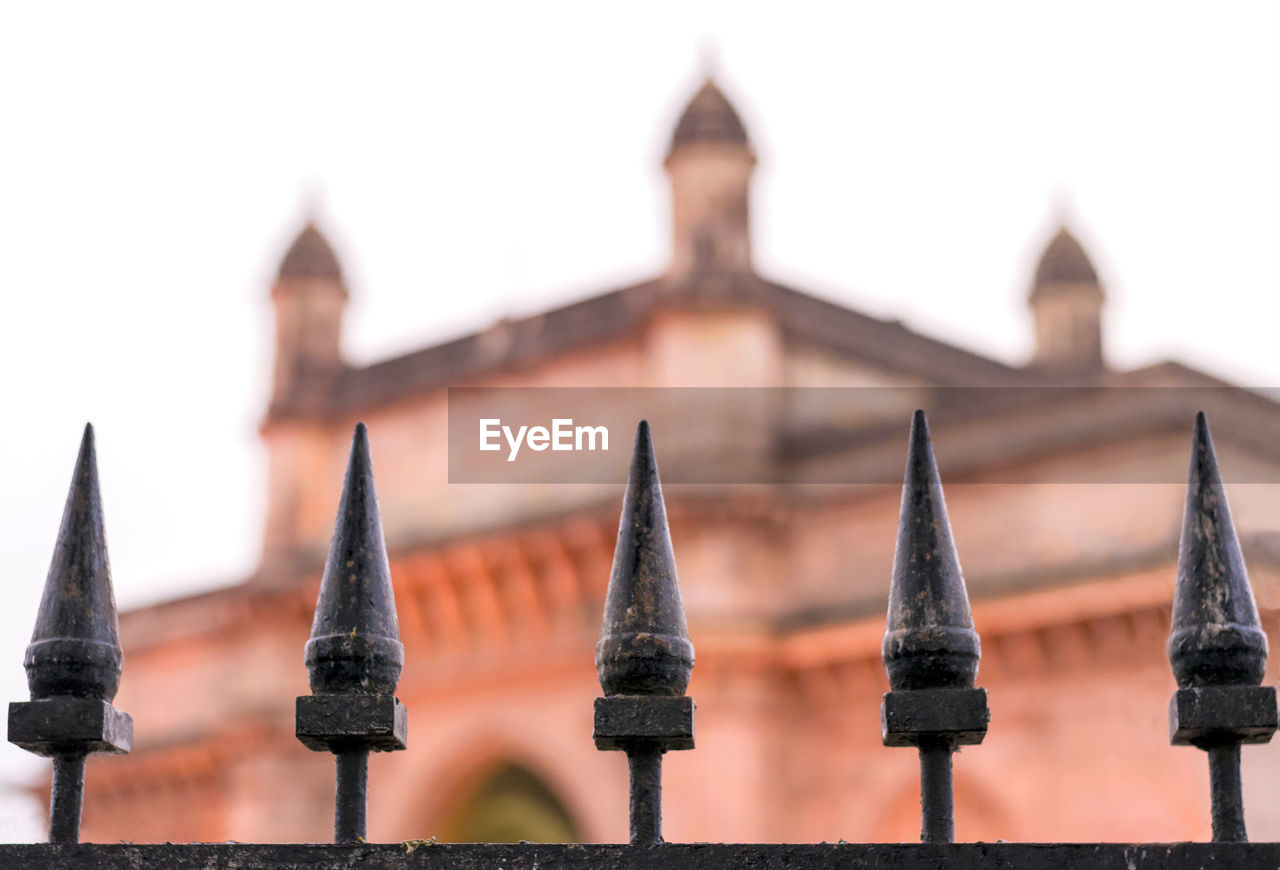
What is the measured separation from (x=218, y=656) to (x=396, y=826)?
11.2 ft

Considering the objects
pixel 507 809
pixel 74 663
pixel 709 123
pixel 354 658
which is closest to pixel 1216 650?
pixel 354 658

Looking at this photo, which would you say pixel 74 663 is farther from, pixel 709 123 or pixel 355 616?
pixel 709 123

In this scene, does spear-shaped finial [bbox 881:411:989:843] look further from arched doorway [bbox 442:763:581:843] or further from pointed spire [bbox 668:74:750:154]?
arched doorway [bbox 442:763:581:843]

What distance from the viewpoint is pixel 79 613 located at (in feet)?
7.35

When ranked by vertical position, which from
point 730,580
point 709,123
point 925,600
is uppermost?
point 709,123

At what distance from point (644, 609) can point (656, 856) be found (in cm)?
31

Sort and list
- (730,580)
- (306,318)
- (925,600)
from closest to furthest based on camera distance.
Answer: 1. (925,600)
2. (730,580)
3. (306,318)

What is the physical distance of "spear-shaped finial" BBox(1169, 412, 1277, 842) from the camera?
2.04 meters

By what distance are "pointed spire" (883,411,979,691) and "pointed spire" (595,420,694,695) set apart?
26 centimetres

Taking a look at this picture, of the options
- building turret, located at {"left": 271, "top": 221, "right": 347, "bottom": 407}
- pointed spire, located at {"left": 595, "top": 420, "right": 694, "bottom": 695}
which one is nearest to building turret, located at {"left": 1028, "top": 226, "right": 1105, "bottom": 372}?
building turret, located at {"left": 271, "top": 221, "right": 347, "bottom": 407}

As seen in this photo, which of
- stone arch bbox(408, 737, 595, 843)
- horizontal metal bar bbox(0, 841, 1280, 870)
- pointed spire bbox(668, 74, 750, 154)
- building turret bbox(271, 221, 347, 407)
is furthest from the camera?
building turret bbox(271, 221, 347, 407)

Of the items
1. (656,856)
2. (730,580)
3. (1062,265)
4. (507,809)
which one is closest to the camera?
(656,856)

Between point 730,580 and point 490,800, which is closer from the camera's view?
point 730,580

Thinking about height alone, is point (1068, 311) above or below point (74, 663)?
above
